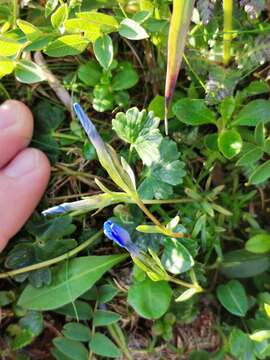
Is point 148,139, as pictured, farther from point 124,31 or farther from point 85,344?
point 85,344

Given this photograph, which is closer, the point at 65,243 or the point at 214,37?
the point at 214,37

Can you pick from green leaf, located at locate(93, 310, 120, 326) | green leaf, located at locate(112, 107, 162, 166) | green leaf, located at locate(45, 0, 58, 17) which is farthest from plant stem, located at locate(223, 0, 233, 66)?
green leaf, located at locate(93, 310, 120, 326)

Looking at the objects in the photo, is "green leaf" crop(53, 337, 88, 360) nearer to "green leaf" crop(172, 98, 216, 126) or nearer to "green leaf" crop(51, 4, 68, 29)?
"green leaf" crop(172, 98, 216, 126)

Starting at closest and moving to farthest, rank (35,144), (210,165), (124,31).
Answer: (124,31), (210,165), (35,144)

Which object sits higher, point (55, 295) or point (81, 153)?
point (81, 153)

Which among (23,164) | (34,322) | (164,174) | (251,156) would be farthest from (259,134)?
(34,322)

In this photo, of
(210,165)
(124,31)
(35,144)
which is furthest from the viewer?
(35,144)

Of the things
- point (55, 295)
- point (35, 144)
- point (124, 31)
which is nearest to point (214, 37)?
point (124, 31)

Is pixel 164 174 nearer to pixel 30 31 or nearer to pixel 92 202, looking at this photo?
pixel 92 202

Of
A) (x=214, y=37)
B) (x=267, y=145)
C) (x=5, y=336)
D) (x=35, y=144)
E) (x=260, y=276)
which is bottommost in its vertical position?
(x=5, y=336)
